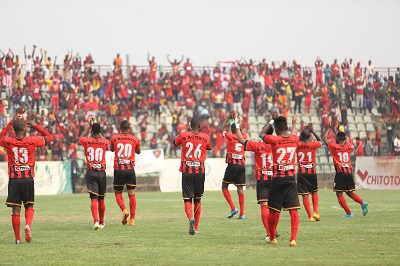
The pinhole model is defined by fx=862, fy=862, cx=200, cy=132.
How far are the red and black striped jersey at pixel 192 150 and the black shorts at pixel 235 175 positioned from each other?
4.63 m

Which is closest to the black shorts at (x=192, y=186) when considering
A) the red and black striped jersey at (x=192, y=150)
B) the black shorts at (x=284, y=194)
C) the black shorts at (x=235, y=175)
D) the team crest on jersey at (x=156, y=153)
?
the red and black striped jersey at (x=192, y=150)

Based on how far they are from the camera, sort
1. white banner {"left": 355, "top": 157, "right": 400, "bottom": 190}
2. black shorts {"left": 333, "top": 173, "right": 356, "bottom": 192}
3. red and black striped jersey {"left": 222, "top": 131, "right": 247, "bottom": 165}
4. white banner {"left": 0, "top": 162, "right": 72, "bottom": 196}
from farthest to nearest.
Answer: white banner {"left": 355, "top": 157, "right": 400, "bottom": 190}
white banner {"left": 0, "top": 162, "right": 72, "bottom": 196}
red and black striped jersey {"left": 222, "top": 131, "right": 247, "bottom": 165}
black shorts {"left": 333, "top": 173, "right": 356, "bottom": 192}

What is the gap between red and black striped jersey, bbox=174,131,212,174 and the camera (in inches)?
705

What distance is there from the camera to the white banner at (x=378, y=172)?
3941cm

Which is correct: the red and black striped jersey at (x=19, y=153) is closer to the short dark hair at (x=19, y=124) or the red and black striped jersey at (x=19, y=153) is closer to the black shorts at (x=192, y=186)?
the short dark hair at (x=19, y=124)

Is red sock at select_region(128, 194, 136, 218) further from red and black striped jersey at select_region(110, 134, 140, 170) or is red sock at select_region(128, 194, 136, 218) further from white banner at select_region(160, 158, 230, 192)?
white banner at select_region(160, 158, 230, 192)

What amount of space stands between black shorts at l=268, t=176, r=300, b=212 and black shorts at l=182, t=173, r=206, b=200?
3.24 meters

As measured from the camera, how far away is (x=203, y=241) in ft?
52.2

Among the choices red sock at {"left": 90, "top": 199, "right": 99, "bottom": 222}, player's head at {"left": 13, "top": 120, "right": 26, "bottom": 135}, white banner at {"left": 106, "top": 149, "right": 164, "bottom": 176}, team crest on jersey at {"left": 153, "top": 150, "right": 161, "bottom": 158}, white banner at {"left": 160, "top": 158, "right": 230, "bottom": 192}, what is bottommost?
white banner at {"left": 160, "top": 158, "right": 230, "bottom": 192}

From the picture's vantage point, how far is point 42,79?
46.6 m

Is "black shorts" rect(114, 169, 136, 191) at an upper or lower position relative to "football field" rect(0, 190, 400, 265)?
upper

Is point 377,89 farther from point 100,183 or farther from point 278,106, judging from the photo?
point 100,183

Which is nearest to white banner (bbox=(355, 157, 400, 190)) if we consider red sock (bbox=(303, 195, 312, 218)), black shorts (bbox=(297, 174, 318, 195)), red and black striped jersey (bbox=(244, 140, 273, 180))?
black shorts (bbox=(297, 174, 318, 195))

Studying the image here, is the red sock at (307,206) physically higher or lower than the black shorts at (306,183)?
lower
